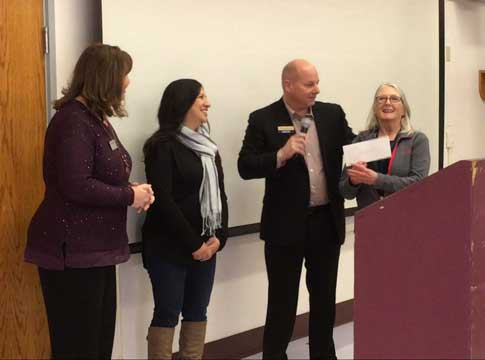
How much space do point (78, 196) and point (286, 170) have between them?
3.58ft

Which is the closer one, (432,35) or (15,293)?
(15,293)

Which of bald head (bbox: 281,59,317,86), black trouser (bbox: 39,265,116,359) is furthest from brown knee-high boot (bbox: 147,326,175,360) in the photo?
bald head (bbox: 281,59,317,86)

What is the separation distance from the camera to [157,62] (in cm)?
295

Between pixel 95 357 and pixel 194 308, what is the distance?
0.72 m

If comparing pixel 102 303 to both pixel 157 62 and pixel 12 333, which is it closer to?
pixel 12 333

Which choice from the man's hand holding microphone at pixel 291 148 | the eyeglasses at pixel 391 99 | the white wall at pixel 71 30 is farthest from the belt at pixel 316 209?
the white wall at pixel 71 30

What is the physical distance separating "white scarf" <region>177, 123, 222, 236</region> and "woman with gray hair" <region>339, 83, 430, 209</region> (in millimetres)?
569

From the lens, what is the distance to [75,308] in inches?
85.7

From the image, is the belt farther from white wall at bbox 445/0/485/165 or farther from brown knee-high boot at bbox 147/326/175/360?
white wall at bbox 445/0/485/165

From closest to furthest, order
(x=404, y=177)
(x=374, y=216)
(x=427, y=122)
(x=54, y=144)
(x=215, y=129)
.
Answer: (x=374, y=216) → (x=54, y=144) → (x=404, y=177) → (x=215, y=129) → (x=427, y=122)

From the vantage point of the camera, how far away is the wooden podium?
2.81 feet

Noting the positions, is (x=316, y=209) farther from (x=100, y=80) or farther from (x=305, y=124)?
(x=100, y=80)

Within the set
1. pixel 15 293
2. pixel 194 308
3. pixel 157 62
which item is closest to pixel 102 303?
pixel 15 293

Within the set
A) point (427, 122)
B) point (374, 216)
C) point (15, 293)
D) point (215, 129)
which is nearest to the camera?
point (374, 216)
